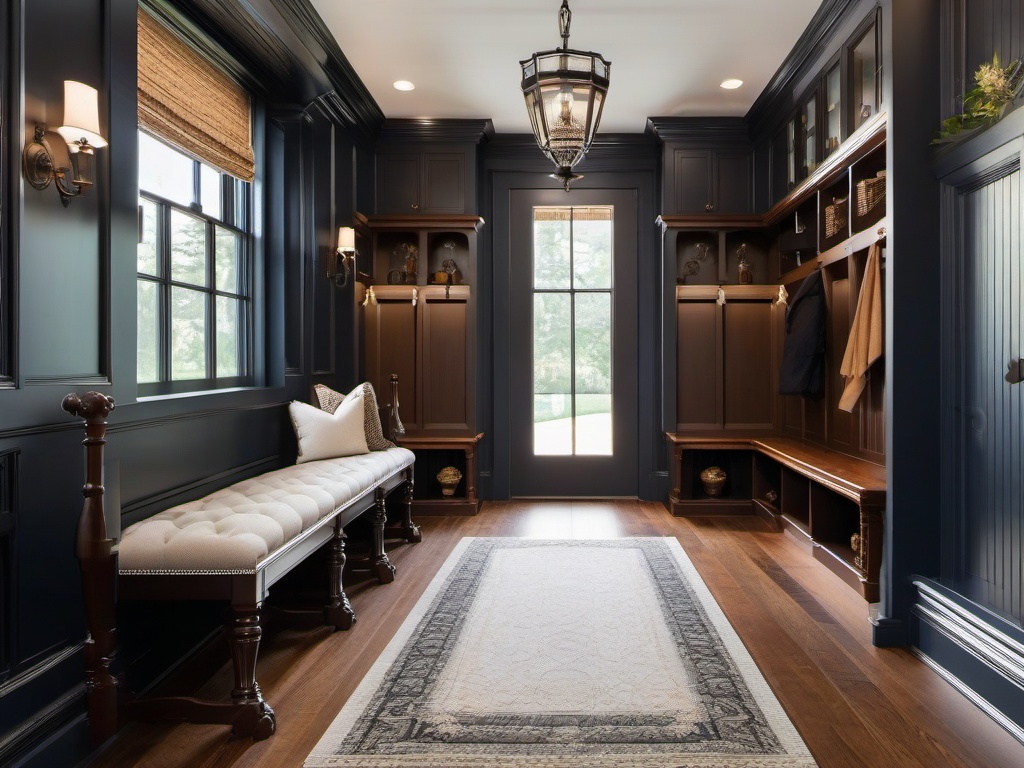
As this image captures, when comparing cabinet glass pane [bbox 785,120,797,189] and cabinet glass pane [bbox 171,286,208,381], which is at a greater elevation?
cabinet glass pane [bbox 785,120,797,189]

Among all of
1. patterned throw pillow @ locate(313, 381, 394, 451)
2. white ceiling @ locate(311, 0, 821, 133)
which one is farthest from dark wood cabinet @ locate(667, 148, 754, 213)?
patterned throw pillow @ locate(313, 381, 394, 451)

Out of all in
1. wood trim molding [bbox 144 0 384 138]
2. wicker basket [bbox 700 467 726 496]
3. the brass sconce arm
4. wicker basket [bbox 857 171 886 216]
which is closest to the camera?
the brass sconce arm

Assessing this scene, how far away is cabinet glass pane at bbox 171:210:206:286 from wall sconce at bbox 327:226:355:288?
116cm

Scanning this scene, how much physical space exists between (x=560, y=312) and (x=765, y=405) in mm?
1747

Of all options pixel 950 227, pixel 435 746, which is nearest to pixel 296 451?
pixel 435 746

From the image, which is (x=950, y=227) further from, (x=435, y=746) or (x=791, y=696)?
(x=435, y=746)

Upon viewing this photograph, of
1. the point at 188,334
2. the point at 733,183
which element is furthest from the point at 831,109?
the point at 188,334

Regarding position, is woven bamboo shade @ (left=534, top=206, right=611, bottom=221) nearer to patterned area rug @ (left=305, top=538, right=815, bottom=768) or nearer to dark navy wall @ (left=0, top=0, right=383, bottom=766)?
dark navy wall @ (left=0, top=0, right=383, bottom=766)

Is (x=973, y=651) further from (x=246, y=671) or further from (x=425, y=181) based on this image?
(x=425, y=181)

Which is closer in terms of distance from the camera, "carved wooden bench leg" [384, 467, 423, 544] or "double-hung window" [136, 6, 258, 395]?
"double-hung window" [136, 6, 258, 395]

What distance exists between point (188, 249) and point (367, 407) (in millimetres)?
1344

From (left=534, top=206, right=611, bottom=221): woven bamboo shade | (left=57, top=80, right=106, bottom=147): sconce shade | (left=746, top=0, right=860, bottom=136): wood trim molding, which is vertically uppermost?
(left=746, top=0, right=860, bottom=136): wood trim molding

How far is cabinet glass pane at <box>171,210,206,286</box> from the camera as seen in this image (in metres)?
3.00

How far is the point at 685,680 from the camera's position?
2.40 m
